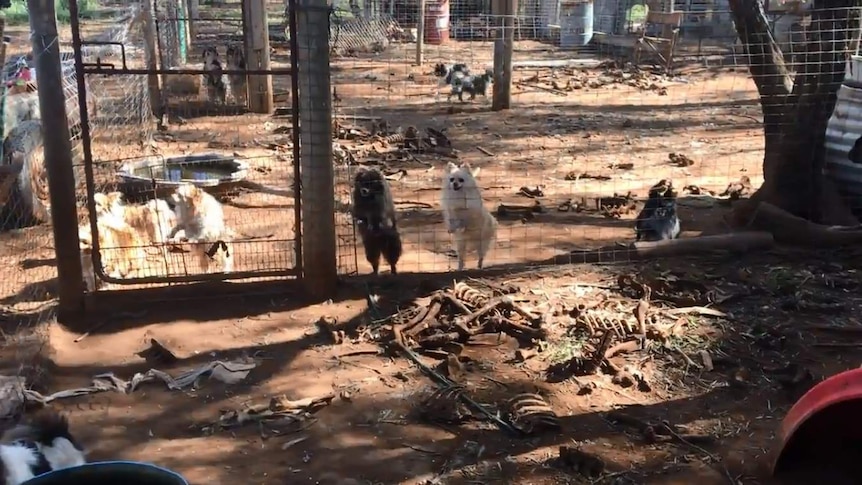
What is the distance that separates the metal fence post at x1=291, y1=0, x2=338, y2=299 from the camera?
543 cm

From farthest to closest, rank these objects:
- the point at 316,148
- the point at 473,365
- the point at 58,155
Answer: the point at 316,148 < the point at 58,155 < the point at 473,365

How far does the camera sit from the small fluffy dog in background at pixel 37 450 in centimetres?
322

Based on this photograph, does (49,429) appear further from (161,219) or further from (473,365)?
(161,219)

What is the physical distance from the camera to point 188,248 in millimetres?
6703

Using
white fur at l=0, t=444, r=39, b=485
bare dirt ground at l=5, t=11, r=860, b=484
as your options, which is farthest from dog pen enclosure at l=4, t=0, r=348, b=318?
white fur at l=0, t=444, r=39, b=485

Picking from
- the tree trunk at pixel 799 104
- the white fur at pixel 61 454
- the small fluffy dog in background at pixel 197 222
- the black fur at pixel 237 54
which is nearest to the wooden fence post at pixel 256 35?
the black fur at pixel 237 54

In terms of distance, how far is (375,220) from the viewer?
6.55 m

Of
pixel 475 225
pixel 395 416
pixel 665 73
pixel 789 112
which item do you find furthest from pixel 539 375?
pixel 665 73

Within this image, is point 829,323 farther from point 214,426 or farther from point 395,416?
point 214,426

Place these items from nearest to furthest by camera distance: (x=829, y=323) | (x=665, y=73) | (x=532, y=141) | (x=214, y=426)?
(x=214, y=426)
(x=829, y=323)
(x=532, y=141)
(x=665, y=73)

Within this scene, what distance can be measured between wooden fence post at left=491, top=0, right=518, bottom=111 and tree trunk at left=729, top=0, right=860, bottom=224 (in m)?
6.82

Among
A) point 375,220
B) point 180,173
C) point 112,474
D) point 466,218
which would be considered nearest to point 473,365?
point 375,220

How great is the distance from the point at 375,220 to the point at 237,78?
9396 millimetres

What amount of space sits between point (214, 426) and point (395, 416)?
0.94 meters
